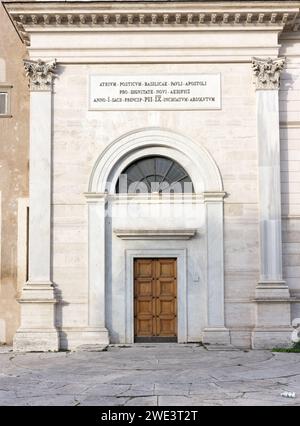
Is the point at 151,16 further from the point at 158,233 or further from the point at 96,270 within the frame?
the point at 96,270

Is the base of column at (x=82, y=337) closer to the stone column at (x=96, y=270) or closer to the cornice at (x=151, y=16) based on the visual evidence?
the stone column at (x=96, y=270)

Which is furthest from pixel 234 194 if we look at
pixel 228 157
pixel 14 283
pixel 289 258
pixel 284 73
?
pixel 14 283

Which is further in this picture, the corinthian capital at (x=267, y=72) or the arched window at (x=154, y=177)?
the arched window at (x=154, y=177)

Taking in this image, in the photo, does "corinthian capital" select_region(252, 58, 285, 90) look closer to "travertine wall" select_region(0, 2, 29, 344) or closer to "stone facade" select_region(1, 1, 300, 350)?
"stone facade" select_region(1, 1, 300, 350)

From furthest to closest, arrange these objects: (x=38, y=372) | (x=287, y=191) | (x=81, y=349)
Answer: (x=287, y=191) → (x=81, y=349) → (x=38, y=372)

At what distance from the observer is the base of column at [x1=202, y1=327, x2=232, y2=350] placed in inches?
651

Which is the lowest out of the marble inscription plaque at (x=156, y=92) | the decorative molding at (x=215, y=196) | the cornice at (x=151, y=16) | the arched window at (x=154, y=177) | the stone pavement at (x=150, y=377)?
the stone pavement at (x=150, y=377)

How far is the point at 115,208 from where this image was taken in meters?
17.3

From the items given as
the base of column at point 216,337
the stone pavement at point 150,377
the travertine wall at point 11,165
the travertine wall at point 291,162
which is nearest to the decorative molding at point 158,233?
the base of column at point 216,337

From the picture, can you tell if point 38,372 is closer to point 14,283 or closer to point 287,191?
point 14,283

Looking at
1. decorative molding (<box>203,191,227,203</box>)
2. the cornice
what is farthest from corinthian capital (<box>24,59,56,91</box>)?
decorative molding (<box>203,191,227,203</box>)

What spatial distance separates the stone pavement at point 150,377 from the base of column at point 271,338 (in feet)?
1.93

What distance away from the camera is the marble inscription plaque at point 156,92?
17.3 metres

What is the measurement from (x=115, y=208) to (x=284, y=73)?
6.22 metres
